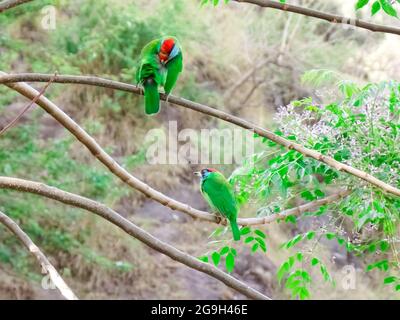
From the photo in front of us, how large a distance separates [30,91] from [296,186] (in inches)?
40.9

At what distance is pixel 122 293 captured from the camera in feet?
16.4

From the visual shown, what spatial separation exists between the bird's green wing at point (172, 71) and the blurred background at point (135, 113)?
197 cm

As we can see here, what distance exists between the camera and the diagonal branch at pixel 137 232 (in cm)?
152

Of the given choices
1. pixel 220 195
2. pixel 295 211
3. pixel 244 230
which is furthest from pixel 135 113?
pixel 295 211

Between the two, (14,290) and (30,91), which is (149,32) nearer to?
(14,290)

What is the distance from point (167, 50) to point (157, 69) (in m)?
0.09

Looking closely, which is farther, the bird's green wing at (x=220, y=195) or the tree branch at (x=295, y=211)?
the bird's green wing at (x=220, y=195)

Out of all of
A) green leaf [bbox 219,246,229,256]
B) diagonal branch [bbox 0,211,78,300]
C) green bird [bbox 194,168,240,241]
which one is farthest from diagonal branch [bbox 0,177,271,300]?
green leaf [bbox 219,246,229,256]

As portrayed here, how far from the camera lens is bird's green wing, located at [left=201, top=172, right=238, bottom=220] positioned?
2082mm

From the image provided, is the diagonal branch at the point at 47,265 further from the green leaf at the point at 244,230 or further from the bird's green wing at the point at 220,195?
the green leaf at the point at 244,230

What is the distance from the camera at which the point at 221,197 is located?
2.12m

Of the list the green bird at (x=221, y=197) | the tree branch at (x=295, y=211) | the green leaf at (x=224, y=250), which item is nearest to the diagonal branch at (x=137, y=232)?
the tree branch at (x=295, y=211)

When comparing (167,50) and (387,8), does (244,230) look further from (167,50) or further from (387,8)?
(387,8)
